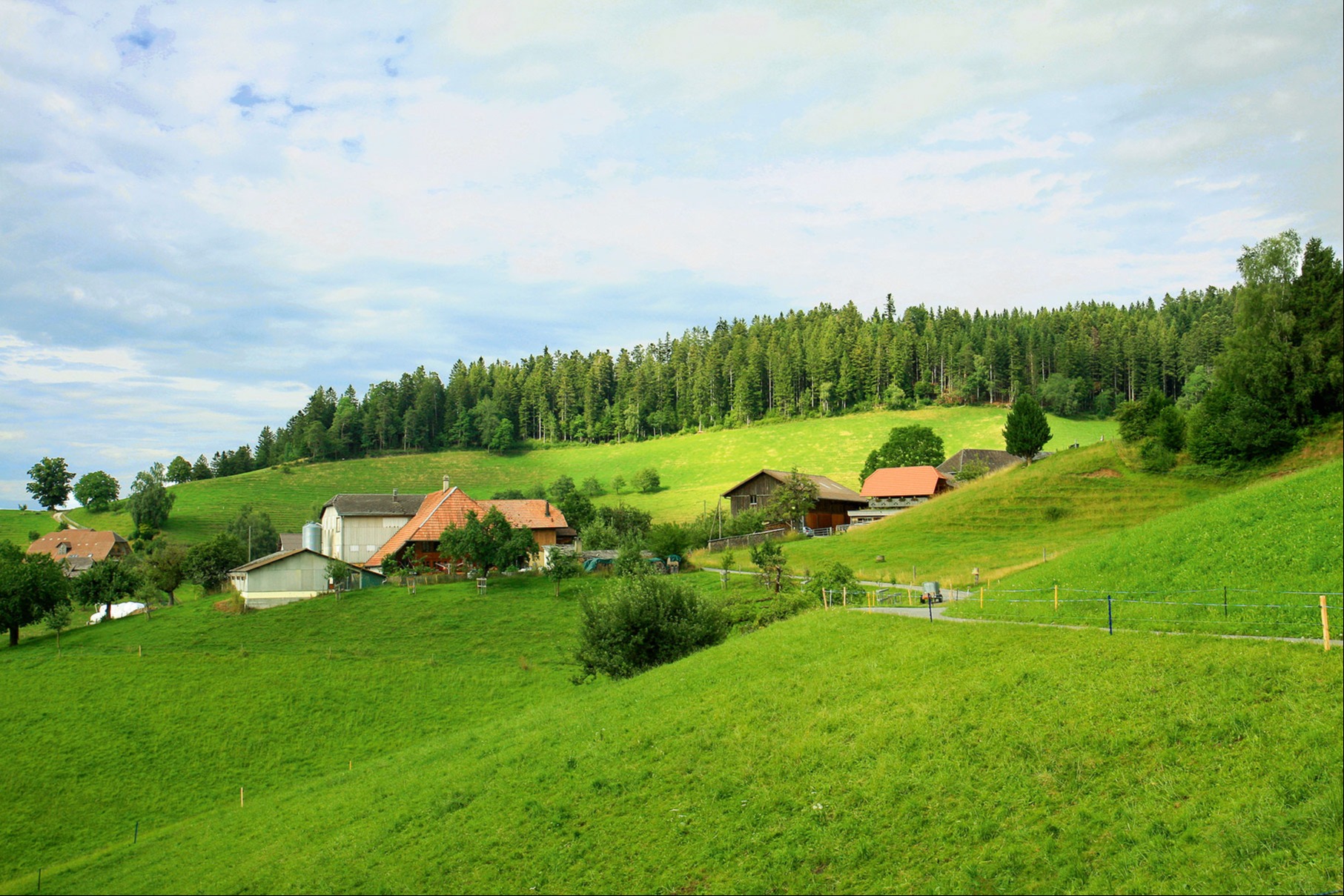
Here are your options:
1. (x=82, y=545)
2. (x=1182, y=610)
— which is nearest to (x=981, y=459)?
(x=1182, y=610)

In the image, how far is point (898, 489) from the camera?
270ft

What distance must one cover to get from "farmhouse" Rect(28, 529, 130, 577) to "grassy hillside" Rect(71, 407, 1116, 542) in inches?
177

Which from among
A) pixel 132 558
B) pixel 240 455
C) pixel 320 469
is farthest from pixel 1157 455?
pixel 240 455

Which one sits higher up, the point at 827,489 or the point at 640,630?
the point at 827,489

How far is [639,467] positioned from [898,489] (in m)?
53.0

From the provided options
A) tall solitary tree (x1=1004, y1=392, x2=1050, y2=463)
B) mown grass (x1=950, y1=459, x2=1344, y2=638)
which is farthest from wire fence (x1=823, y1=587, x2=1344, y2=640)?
tall solitary tree (x1=1004, y1=392, x2=1050, y2=463)

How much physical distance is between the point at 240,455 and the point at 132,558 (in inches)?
3104

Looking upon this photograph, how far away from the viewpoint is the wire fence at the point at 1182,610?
55.3 ft

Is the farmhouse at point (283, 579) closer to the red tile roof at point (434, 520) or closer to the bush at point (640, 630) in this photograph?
the red tile roof at point (434, 520)

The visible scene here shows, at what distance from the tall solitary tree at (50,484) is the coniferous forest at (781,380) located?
19131mm

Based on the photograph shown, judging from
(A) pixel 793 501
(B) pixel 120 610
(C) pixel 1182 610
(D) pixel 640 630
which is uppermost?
(A) pixel 793 501

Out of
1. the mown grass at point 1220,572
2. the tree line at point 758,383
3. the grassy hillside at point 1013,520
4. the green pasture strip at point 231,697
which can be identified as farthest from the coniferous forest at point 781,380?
the green pasture strip at point 231,697

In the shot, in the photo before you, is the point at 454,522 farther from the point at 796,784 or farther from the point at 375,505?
the point at 796,784

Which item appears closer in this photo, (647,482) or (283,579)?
(283,579)
